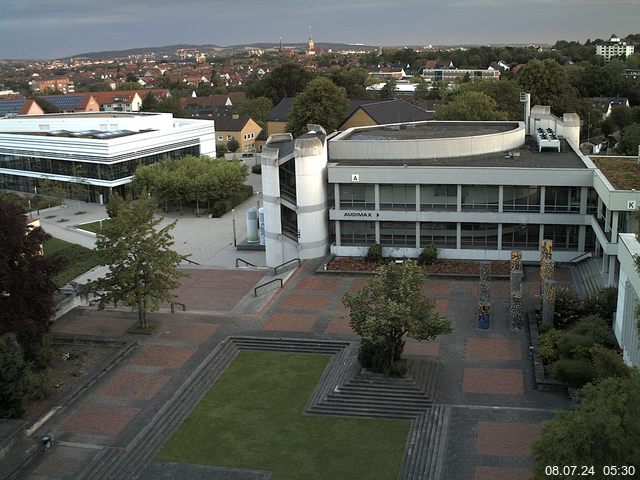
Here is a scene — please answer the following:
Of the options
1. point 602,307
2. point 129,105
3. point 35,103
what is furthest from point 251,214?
point 129,105

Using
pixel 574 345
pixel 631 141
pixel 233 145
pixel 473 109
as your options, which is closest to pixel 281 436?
pixel 574 345

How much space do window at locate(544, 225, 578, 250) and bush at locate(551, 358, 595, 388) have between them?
15450 millimetres

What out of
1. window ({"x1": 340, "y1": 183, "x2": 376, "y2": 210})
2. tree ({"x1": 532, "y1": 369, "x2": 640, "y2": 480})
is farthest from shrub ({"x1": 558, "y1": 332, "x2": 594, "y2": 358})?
window ({"x1": 340, "y1": 183, "x2": 376, "y2": 210})

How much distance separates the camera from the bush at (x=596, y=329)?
26609 mm

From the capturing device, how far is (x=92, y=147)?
6294 centimetres

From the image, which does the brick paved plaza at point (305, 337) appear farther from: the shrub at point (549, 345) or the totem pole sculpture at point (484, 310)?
the shrub at point (549, 345)

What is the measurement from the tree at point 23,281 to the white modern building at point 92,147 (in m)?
36.1

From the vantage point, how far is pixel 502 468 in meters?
20.6

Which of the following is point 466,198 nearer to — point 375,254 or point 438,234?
point 438,234

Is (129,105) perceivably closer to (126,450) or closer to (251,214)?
(251,214)

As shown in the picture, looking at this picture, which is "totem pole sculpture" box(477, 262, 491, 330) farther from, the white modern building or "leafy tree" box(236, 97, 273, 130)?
"leafy tree" box(236, 97, 273, 130)

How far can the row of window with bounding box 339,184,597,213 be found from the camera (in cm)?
3847

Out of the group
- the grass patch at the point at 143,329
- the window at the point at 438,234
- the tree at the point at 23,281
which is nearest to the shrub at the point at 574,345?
the window at the point at 438,234

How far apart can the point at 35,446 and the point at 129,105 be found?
11837 centimetres
